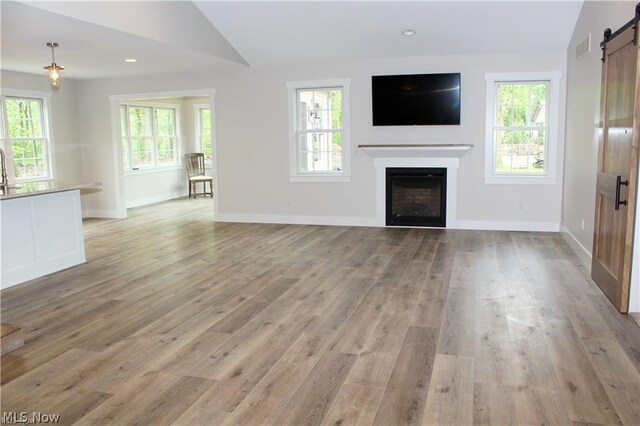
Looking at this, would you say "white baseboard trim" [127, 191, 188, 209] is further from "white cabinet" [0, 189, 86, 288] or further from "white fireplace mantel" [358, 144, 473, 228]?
"white fireplace mantel" [358, 144, 473, 228]

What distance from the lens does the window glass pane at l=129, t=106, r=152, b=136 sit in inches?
410

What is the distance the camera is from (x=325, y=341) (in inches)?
132

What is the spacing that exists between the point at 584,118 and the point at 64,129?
7.77m

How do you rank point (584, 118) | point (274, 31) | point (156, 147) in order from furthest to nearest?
1. point (156, 147)
2. point (274, 31)
3. point (584, 118)

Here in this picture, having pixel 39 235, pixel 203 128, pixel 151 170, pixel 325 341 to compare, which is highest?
pixel 203 128

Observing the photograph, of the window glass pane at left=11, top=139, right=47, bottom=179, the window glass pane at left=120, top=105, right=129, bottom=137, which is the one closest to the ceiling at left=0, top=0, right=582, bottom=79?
the window glass pane at left=11, top=139, right=47, bottom=179

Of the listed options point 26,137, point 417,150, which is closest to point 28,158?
point 26,137

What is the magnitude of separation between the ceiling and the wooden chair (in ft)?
13.7

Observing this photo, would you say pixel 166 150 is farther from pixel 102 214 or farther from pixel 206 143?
pixel 102 214

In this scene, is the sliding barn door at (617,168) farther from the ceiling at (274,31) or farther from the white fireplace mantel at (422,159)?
the white fireplace mantel at (422,159)

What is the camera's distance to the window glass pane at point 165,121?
1116 centimetres

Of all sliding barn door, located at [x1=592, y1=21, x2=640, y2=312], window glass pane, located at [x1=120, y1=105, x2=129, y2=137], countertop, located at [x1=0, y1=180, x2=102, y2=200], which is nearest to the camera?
sliding barn door, located at [x1=592, y1=21, x2=640, y2=312]

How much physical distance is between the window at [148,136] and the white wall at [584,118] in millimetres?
7789

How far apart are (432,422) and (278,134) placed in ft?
19.7
